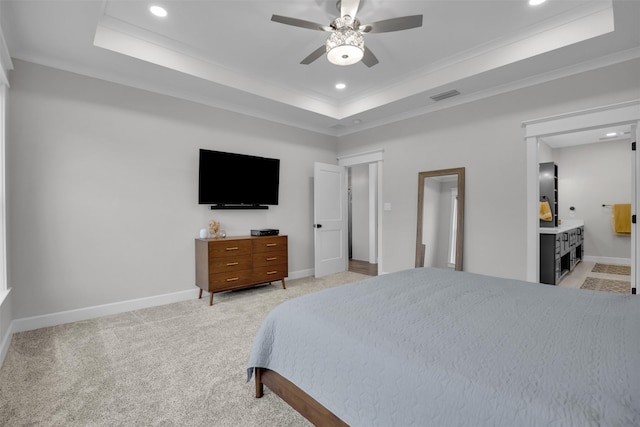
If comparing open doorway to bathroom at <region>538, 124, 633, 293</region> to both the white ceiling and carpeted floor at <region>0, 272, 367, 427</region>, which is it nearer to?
the white ceiling

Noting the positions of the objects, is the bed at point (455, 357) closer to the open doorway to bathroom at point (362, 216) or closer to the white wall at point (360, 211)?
the open doorway to bathroom at point (362, 216)

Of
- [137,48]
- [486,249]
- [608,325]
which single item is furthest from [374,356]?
[137,48]

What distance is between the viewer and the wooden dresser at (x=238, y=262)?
3.62 meters

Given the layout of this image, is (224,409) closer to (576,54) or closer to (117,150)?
(117,150)

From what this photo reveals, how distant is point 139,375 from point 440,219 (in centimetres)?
386

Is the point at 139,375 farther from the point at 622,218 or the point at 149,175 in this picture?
the point at 622,218

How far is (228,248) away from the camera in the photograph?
12.3ft

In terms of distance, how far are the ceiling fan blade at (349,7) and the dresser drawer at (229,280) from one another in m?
3.03

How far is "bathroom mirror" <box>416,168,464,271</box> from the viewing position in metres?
4.04

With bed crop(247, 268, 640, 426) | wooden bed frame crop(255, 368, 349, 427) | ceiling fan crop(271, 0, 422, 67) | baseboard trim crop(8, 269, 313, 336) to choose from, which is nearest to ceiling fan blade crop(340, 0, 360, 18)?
ceiling fan crop(271, 0, 422, 67)

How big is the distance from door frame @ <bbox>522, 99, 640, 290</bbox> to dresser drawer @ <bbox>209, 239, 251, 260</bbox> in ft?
11.1

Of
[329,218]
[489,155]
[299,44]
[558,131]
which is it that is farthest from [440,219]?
[299,44]

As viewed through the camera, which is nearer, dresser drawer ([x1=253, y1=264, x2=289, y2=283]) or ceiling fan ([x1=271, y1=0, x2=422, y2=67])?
ceiling fan ([x1=271, y1=0, x2=422, y2=67])

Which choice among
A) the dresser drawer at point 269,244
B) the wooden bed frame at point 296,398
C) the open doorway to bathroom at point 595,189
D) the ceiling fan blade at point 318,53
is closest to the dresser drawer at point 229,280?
the dresser drawer at point 269,244
